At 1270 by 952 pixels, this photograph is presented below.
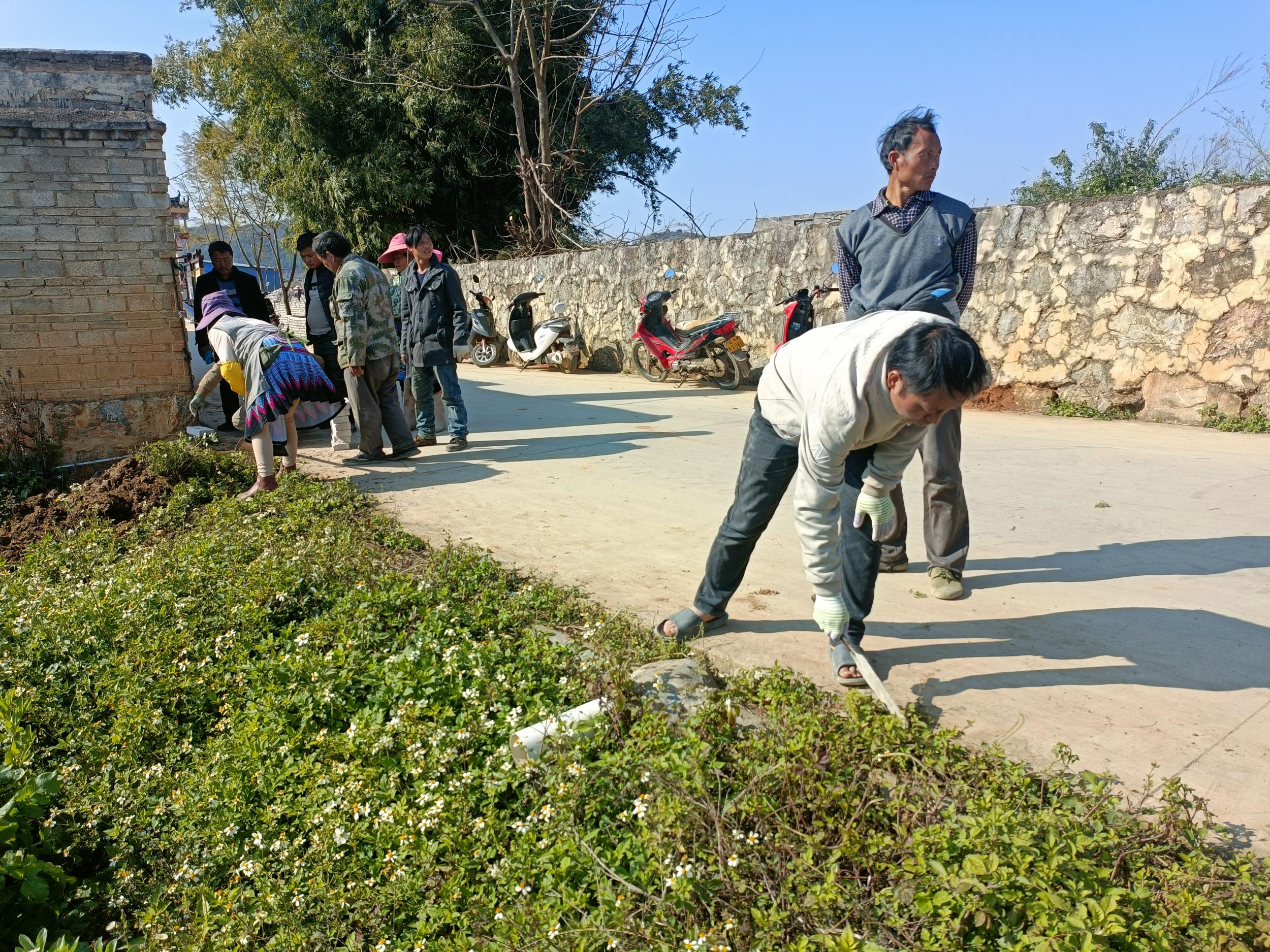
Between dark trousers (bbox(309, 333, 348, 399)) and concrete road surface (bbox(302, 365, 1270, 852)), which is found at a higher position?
dark trousers (bbox(309, 333, 348, 399))

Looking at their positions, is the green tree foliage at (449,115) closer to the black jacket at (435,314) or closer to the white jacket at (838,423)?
the black jacket at (435,314)

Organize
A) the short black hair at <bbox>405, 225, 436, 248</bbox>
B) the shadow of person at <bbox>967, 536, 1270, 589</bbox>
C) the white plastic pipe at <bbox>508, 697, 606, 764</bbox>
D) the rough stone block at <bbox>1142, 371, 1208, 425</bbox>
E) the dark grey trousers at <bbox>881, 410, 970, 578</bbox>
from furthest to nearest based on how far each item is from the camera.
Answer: the rough stone block at <bbox>1142, 371, 1208, 425</bbox> < the short black hair at <bbox>405, 225, 436, 248</bbox> < the shadow of person at <bbox>967, 536, 1270, 589</bbox> < the dark grey trousers at <bbox>881, 410, 970, 578</bbox> < the white plastic pipe at <bbox>508, 697, 606, 764</bbox>

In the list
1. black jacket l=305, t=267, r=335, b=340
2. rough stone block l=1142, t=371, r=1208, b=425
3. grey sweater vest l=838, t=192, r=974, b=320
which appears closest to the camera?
grey sweater vest l=838, t=192, r=974, b=320

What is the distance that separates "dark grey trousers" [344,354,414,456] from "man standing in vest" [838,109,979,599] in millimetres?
4091

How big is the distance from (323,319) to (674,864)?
6.85 m

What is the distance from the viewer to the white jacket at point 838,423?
2.60m

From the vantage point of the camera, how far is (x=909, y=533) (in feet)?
16.0

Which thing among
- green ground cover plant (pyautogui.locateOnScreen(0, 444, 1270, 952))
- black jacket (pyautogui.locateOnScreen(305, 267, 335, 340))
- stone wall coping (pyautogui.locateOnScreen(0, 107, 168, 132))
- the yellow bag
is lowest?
green ground cover plant (pyautogui.locateOnScreen(0, 444, 1270, 952))

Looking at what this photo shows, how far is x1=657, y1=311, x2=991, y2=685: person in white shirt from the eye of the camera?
247 centimetres

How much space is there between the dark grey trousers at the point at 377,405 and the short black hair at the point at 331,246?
0.90m

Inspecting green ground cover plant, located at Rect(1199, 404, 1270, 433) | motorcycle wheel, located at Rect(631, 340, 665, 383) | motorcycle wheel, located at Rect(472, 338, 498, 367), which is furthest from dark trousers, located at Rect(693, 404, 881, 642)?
motorcycle wheel, located at Rect(472, 338, 498, 367)

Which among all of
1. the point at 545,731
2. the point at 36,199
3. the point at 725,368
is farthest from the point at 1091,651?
the point at 725,368

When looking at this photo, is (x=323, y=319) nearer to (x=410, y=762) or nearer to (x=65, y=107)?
(x=65, y=107)

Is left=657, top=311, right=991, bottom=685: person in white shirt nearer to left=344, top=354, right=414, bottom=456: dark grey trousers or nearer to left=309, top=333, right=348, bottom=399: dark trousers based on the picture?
left=344, top=354, right=414, bottom=456: dark grey trousers
